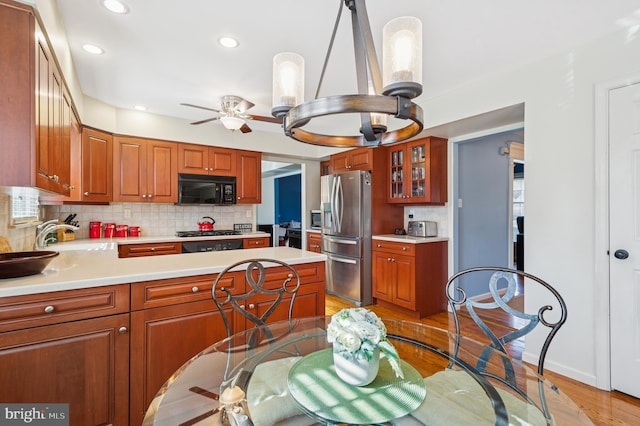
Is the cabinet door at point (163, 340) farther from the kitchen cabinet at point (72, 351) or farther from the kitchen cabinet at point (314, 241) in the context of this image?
the kitchen cabinet at point (314, 241)

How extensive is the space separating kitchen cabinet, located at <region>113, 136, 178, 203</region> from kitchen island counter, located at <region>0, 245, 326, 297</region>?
63.5 inches

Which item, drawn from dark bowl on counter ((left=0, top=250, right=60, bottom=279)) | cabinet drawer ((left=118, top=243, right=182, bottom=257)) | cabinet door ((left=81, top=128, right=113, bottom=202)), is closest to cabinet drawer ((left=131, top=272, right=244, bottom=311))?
dark bowl on counter ((left=0, top=250, right=60, bottom=279))

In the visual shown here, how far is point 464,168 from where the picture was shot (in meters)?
3.93

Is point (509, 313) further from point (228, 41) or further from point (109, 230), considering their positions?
point (109, 230)

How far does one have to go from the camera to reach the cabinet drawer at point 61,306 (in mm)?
1336

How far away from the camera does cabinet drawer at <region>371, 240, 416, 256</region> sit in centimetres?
354

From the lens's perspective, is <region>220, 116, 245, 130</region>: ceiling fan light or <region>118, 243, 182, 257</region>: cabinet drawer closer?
<region>220, 116, 245, 130</region>: ceiling fan light

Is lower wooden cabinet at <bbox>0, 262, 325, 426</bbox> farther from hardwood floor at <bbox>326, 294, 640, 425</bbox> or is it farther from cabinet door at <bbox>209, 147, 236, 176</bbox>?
cabinet door at <bbox>209, 147, 236, 176</bbox>

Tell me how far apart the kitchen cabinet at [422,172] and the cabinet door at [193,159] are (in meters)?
2.63

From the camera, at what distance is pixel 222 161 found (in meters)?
4.42

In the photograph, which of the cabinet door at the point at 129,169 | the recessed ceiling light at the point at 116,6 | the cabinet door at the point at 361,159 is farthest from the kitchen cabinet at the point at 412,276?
the recessed ceiling light at the point at 116,6

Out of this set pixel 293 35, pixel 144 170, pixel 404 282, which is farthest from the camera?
pixel 144 170

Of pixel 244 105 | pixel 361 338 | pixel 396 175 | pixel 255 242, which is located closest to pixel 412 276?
pixel 396 175

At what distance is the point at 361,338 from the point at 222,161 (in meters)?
3.97
